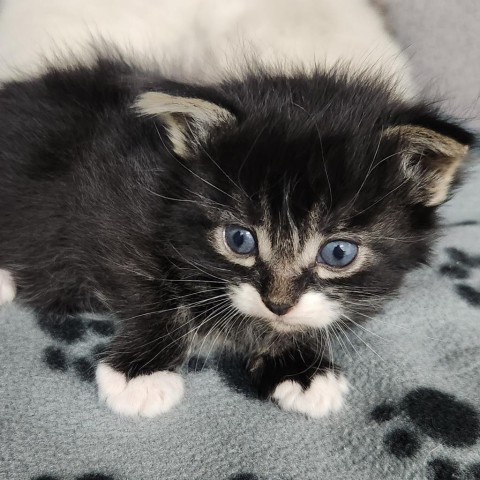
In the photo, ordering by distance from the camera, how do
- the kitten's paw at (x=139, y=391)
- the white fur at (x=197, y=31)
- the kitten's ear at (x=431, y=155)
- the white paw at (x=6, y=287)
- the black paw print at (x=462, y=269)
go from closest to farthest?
the kitten's ear at (x=431, y=155) → the kitten's paw at (x=139, y=391) → the white paw at (x=6, y=287) → the black paw print at (x=462, y=269) → the white fur at (x=197, y=31)

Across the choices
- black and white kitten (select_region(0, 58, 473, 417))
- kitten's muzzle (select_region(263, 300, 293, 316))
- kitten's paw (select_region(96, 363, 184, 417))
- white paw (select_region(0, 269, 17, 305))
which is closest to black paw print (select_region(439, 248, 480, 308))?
black and white kitten (select_region(0, 58, 473, 417))

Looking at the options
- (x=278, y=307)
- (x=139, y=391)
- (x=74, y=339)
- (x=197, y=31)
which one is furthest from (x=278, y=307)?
(x=197, y=31)

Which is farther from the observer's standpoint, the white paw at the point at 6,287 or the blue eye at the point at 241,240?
the white paw at the point at 6,287

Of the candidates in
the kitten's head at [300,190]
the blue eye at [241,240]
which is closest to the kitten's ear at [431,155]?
the kitten's head at [300,190]

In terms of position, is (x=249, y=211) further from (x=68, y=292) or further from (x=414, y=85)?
(x=414, y=85)

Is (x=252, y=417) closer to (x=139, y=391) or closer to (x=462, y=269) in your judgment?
(x=139, y=391)

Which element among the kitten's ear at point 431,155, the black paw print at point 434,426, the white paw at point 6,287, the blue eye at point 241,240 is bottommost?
the white paw at point 6,287

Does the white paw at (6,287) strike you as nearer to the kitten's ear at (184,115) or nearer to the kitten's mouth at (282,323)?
the kitten's ear at (184,115)
